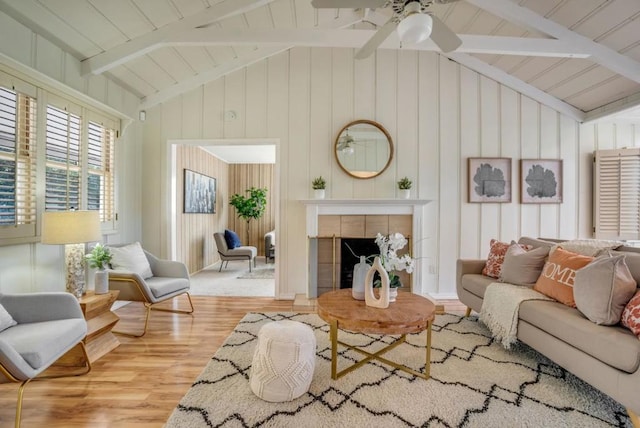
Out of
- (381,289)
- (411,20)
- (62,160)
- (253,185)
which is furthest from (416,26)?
(253,185)

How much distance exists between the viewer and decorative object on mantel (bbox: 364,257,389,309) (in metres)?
2.09

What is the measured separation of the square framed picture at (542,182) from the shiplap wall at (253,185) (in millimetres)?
5460

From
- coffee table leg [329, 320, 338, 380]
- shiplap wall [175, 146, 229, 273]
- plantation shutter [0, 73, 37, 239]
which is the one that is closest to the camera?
coffee table leg [329, 320, 338, 380]

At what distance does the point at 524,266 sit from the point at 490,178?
1684 millimetres

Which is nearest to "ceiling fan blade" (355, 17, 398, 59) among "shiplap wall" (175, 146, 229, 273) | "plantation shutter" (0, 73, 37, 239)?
"plantation shutter" (0, 73, 37, 239)

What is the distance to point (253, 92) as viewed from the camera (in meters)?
3.98

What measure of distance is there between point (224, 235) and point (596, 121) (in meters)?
5.98

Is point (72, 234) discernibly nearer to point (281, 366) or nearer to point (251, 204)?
point (281, 366)

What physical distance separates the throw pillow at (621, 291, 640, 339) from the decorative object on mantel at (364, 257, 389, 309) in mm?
1308

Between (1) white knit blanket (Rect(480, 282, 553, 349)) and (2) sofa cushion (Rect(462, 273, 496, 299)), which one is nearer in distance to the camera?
(1) white knit blanket (Rect(480, 282, 553, 349))

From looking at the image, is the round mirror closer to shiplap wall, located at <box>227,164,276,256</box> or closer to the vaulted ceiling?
the vaulted ceiling

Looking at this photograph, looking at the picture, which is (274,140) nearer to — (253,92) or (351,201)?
(253,92)

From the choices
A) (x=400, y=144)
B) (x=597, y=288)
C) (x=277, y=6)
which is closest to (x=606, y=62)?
(x=400, y=144)

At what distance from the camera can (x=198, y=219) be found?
5.88 metres
